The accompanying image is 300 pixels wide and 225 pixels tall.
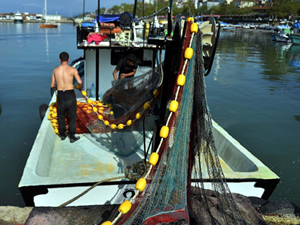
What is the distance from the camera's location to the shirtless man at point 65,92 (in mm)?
5156

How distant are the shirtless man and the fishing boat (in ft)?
0.73

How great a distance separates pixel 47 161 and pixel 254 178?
3.48 m

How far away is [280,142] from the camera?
8.60 metres

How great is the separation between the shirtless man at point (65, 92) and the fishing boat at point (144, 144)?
0.22m

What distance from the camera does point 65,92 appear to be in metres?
5.31

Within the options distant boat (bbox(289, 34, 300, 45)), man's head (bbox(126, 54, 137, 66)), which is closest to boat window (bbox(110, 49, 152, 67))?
man's head (bbox(126, 54, 137, 66))

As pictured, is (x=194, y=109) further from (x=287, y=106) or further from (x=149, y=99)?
(x=287, y=106)

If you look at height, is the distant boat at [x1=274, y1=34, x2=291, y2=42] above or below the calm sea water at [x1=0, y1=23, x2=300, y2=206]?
above

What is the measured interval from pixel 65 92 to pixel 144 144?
2.52 m

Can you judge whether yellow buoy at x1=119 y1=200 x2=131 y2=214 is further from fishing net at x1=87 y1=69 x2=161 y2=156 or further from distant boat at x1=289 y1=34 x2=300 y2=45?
distant boat at x1=289 y1=34 x2=300 y2=45

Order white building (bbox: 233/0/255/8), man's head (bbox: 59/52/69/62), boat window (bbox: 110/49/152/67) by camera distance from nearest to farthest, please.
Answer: man's head (bbox: 59/52/69/62) < boat window (bbox: 110/49/152/67) < white building (bbox: 233/0/255/8)

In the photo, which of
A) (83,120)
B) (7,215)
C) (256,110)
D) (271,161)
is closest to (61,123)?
(83,120)

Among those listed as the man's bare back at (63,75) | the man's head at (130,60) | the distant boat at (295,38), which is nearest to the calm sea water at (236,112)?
the man's bare back at (63,75)

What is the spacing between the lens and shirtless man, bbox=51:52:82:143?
16.9 ft
